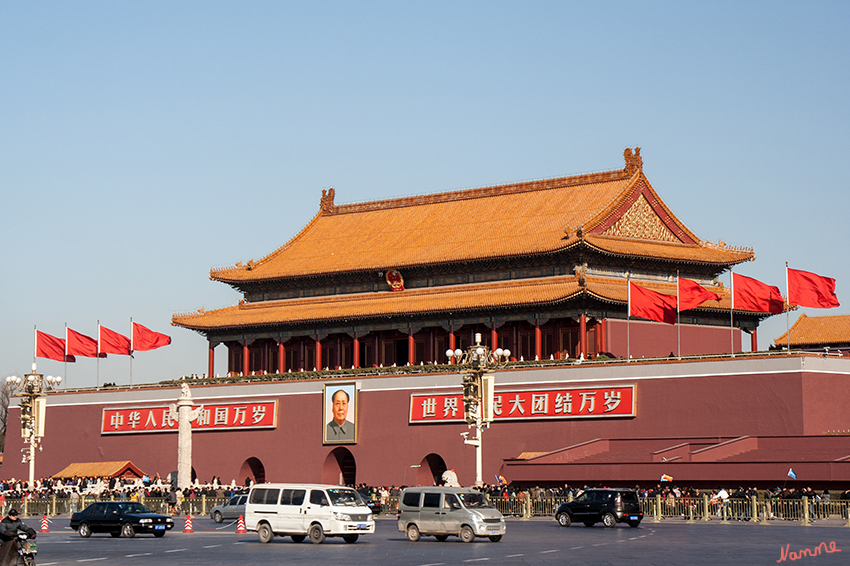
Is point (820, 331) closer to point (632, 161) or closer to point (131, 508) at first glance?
point (632, 161)

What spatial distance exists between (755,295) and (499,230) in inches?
671

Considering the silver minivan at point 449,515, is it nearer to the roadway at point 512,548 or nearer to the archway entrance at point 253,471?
the roadway at point 512,548

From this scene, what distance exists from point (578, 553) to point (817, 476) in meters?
19.5

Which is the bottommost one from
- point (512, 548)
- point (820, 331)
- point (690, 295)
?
point (512, 548)

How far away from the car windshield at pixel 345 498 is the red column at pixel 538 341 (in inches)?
1019

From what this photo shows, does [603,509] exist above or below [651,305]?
below

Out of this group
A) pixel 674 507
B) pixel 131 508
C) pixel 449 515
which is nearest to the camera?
pixel 449 515

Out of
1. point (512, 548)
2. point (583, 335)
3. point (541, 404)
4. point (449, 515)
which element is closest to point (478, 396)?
point (449, 515)

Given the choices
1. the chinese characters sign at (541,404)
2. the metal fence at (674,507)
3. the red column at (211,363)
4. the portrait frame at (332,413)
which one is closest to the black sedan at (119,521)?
the metal fence at (674,507)

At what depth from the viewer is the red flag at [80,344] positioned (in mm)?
69750

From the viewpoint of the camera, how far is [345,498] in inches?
1421

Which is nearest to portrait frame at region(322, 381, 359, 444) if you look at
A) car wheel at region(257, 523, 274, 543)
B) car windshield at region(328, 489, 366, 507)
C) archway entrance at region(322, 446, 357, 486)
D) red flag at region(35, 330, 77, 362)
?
archway entrance at region(322, 446, 357, 486)

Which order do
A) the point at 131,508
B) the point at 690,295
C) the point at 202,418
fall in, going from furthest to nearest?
the point at 202,418, the point at 690,295, the point at 131,508

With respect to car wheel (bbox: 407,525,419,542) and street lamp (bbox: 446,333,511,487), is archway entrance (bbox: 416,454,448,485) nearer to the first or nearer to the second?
street lamp (bbox: 446,333,511,487)
